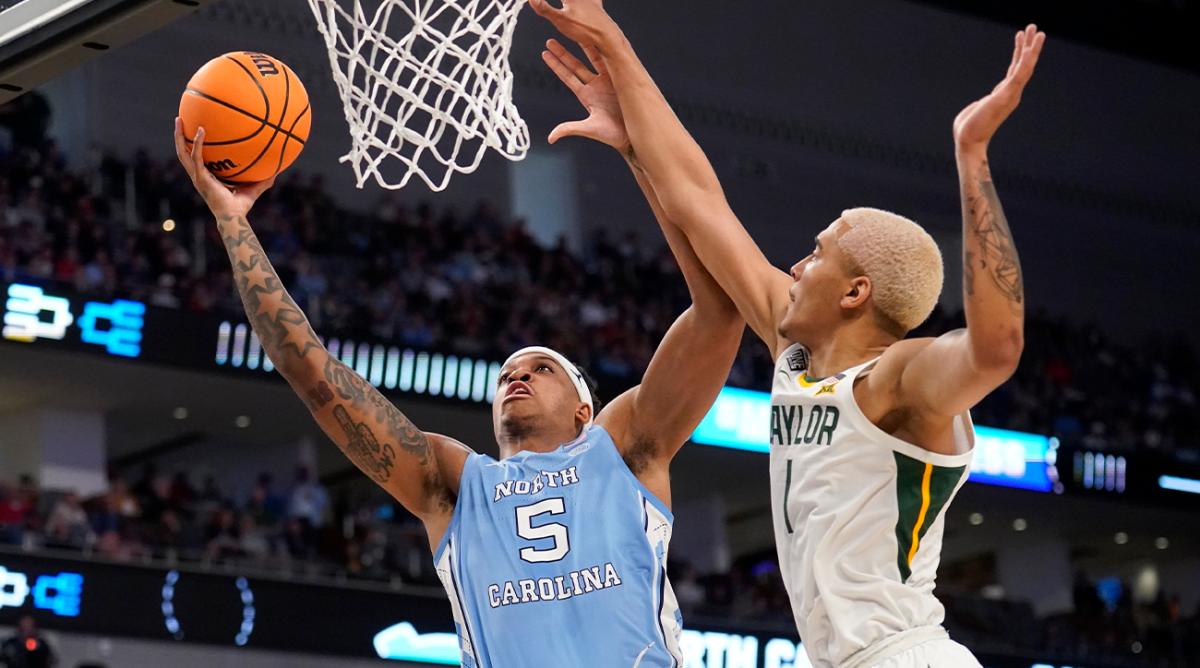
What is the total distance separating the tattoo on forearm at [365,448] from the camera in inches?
145

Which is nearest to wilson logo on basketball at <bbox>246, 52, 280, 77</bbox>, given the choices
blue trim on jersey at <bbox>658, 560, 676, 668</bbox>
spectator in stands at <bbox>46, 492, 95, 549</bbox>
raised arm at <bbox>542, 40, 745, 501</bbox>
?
raised arm at <bbox>542, 40, 745, 501</bbox>

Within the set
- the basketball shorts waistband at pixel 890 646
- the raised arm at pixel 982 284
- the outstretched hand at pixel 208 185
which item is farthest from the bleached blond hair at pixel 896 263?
the outstretched hand at pixel 208 185

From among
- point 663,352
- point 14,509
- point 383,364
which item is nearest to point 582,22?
point 663,352

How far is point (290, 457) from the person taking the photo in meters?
18.1

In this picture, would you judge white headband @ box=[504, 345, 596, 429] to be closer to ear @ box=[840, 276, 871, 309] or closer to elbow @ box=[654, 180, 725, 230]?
elbow @ box=[654, 180, 725, 230]

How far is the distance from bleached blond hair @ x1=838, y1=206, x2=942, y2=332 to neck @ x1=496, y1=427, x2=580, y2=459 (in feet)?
3.48

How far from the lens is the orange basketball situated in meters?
3.83

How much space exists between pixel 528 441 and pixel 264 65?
1171 mm

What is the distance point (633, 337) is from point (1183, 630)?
7.10 meters

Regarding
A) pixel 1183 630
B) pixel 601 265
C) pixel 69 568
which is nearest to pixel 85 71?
pixel 601 265

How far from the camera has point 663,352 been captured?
3807 millimetres

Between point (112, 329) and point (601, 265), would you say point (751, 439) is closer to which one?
point (601, 265)

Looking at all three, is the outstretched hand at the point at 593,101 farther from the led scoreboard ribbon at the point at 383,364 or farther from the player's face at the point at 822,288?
the led scoreboard ribbon at the point at 383,364

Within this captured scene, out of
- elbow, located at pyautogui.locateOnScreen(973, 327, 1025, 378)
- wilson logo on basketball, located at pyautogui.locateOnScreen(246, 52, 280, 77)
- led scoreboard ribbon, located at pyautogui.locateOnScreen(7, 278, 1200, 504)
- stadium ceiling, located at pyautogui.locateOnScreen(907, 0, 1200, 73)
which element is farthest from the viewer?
stadium ceiling, located at pyautogui.locateOnScreen(907, 0, 1200, 73)
